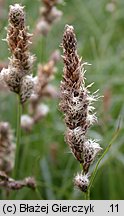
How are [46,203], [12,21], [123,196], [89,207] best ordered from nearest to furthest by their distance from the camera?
1. [12,21]
2. [89,207]
3. [46,203]
4. [123,196]

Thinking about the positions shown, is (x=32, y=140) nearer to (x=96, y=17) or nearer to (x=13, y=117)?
(x=13, y=117)

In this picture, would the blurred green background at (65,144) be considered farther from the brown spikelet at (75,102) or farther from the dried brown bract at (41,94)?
the brown spikelet at (75,102)

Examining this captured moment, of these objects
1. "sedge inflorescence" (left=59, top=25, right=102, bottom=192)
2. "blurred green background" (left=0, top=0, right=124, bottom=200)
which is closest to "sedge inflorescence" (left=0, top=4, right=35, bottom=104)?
"sedge inflorescence" (left=59, top=25, right=102, bottom=192)

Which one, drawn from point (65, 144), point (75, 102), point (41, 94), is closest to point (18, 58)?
point (75, 102)

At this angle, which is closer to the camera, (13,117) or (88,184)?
(88,184)

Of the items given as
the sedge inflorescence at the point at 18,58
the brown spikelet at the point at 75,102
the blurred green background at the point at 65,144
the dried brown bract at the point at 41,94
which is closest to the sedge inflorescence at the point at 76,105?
the brown spikelet at the point at 75,102

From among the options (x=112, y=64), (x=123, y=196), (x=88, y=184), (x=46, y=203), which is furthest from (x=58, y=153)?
(x=88, y=184)

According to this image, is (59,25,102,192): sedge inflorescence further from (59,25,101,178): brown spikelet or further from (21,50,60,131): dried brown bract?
(21,50,60,131): dried brown bract
